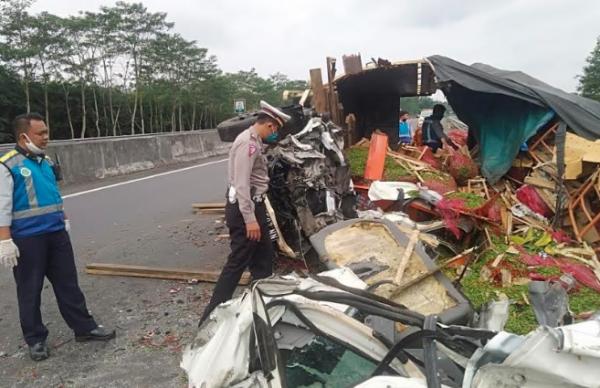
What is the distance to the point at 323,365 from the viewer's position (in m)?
1.96

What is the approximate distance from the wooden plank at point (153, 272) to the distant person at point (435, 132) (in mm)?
5656

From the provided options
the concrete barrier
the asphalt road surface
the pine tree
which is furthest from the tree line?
the pine tree

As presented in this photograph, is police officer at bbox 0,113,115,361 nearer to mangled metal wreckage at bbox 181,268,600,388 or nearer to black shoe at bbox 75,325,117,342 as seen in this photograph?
black shoe at bbox 75,325,117,342

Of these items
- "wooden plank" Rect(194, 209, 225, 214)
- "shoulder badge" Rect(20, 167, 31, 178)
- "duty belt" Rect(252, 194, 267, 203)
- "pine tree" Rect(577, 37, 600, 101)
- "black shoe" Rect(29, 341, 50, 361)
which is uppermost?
"pine tree" Rect(577, 37, 600, 101)

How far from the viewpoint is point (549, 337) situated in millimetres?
1459

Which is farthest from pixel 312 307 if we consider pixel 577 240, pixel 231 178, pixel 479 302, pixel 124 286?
pixel 577 240

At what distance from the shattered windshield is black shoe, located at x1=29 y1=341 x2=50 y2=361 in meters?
2.46

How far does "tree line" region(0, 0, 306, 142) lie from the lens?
2536 centimetres

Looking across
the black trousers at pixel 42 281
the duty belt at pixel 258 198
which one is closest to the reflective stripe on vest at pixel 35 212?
the black trousers at pixel 42 281

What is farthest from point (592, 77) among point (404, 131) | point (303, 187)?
point (303, 187)

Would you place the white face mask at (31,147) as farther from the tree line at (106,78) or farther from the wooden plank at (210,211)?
the tree line at (106,78)

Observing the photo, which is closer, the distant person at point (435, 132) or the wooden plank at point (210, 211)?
the wooden plank at point (210, 211)

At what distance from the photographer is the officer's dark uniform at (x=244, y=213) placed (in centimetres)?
373

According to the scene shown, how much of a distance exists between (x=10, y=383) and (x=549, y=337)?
339cm
